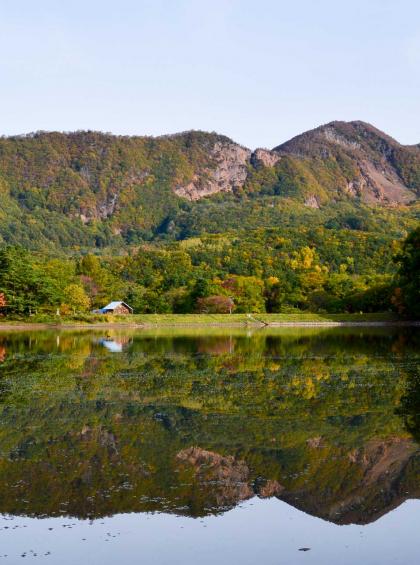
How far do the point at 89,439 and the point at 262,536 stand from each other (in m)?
6.61

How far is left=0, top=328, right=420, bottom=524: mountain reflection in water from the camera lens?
11945 mm

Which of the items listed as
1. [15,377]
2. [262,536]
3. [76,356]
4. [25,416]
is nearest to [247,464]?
[262,536]

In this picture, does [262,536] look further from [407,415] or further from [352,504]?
[407,415]

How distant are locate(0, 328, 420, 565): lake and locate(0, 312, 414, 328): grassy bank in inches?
2037

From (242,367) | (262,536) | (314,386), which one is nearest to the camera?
(262,536)

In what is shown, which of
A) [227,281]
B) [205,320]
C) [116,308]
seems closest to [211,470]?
[205,320]

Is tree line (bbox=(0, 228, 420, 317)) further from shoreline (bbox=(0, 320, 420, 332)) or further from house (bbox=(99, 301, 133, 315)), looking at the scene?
shoreline (bbox=(0, 320, 420, 332))

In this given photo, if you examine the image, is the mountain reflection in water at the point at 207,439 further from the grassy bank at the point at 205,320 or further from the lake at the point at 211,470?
the grassy bank at the point at 205,320

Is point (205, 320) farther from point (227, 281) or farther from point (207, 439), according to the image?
point (207, 439)

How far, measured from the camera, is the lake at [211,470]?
1008 centimetres

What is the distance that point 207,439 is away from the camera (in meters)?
16.0

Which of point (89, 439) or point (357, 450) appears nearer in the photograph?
point (357, 450)

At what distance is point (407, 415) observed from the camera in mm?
18281

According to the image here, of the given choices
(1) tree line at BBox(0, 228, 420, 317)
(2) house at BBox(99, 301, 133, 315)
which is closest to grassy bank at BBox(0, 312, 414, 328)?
(1) tree line at BBox(0, 228, 420, 317)
